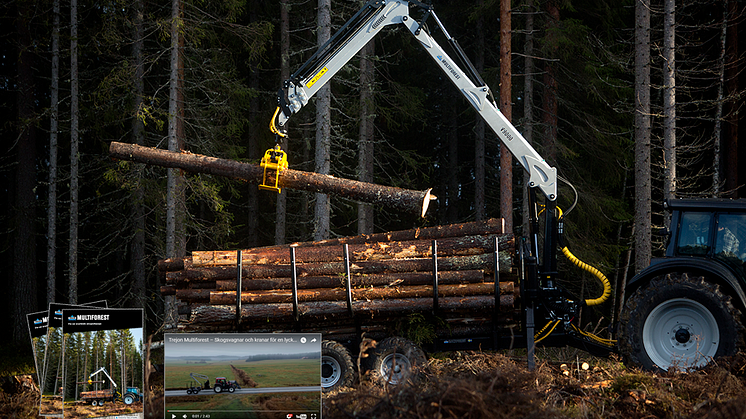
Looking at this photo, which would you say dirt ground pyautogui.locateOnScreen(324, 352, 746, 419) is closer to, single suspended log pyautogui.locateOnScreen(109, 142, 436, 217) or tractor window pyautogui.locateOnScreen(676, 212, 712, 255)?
Answer: tractor window pyautogui.locateOnScreen(676, 212, 712, 255)

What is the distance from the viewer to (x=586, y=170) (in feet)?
55.7

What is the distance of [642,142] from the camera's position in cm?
1246

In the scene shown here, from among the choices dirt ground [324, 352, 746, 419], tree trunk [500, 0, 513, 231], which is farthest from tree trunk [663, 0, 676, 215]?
dirt ground [324, 352, 746, 419]

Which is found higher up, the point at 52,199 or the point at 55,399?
the point at 52,199

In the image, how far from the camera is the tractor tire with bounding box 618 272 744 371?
6441mm

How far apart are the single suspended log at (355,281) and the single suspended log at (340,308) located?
0.24 metres

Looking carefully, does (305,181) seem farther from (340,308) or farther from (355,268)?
(340,308)

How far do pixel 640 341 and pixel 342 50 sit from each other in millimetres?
5518

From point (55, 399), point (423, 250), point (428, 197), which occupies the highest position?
point (428, 197)

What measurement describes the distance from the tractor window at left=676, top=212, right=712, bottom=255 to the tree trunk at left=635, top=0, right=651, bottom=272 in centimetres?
529

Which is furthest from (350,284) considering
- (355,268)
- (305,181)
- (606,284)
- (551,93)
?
(551,93)

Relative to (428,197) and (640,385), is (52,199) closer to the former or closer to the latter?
(428,197)

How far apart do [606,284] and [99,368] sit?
6222mm

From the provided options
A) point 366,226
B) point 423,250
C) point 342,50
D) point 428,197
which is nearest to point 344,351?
point 423,250
